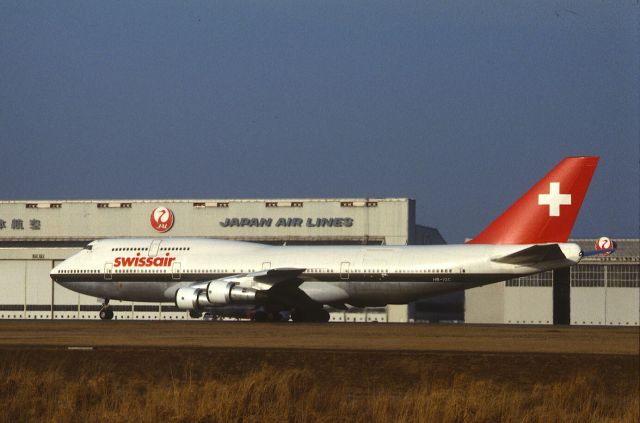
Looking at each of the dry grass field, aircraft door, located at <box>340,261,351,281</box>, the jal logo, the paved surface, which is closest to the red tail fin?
aircraft door, located at <box>340,261,351,281</box>

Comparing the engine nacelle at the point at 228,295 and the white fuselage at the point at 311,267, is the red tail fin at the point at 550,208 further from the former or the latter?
the engine nacelle at the point at 228,295

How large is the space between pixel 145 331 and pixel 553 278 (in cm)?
3365

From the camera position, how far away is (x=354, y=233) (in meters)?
71.3

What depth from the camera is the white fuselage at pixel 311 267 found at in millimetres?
48906

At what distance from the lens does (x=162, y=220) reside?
7419 centimetres

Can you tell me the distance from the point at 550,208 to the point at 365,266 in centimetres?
837

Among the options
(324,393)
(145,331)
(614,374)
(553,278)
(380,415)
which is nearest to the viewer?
(380,415)

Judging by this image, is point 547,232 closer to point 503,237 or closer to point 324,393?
point 503,237

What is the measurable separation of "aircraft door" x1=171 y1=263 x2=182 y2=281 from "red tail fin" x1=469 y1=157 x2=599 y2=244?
14.8 meters

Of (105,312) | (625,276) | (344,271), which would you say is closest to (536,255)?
(344,271)

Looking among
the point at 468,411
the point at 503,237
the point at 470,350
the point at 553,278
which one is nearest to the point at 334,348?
the point at 470,350

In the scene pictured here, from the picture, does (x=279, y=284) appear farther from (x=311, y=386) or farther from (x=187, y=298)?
(x=311, y=386)

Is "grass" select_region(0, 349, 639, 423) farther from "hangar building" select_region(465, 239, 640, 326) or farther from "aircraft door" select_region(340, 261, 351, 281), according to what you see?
"hangar building" select_region(465, 239, 640, 326)

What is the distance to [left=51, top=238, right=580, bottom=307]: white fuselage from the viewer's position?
48906 millimetres
